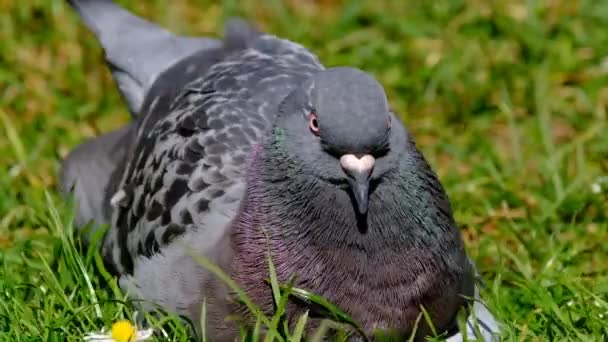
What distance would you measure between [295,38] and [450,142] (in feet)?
4.95

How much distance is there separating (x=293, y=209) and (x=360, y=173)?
46 cm

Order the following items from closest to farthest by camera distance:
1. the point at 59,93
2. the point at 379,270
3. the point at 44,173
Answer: the point at 379,270 < the point at 44,173 < the point at 59,93

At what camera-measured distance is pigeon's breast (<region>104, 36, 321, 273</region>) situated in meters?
5.32

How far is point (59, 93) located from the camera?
26.2 feet

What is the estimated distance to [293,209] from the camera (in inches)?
193

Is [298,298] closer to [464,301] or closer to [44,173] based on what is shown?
[464,301]

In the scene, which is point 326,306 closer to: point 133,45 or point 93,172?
point 93,172

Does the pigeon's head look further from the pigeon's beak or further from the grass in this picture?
the grass

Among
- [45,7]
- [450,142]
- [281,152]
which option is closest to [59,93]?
[45,7]

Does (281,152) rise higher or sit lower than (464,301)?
higher

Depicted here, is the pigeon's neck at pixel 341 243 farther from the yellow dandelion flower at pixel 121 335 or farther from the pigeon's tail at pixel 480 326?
the yellow dandelion flower at pixel 121 335

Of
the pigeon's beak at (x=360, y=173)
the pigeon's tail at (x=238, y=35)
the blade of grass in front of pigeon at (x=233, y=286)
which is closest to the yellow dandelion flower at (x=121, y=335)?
the blade of grass in front of pigeon at (x=233, y=286)

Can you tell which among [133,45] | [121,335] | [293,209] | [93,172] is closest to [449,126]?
[133,45]

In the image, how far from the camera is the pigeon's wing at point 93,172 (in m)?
6.57
